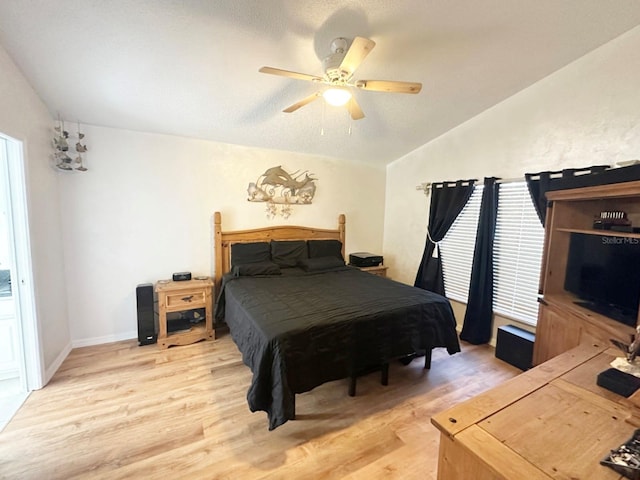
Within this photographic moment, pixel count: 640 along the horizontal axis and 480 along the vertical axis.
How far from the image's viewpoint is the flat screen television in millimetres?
1870

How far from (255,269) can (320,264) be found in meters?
0.85

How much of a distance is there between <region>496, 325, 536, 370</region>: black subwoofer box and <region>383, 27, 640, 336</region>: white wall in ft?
2.43

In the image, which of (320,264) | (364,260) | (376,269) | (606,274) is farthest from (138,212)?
(606,274)

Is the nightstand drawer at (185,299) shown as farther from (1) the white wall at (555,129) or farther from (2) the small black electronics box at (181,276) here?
(1) the white wall at (555,129)

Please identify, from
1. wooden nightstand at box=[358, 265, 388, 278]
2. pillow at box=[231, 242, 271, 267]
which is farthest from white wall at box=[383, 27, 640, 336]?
pillow at box=[231, 242, 271, 267]

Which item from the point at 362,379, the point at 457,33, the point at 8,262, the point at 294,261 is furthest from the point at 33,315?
the point at 457,33

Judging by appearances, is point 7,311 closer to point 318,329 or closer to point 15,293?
point 15,293

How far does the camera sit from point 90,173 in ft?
9.55

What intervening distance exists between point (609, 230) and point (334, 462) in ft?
7.93

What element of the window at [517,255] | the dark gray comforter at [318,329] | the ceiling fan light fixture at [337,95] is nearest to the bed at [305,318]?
the dark gray comforter at [318,329]

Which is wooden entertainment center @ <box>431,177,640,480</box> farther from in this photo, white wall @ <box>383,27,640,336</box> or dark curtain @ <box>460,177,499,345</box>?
dark curtain @ <box>460,177,499,345</box>

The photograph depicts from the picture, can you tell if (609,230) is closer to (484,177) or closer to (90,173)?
(484,177)

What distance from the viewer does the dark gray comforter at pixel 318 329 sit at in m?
1.84

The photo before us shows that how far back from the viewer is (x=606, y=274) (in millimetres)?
2043
